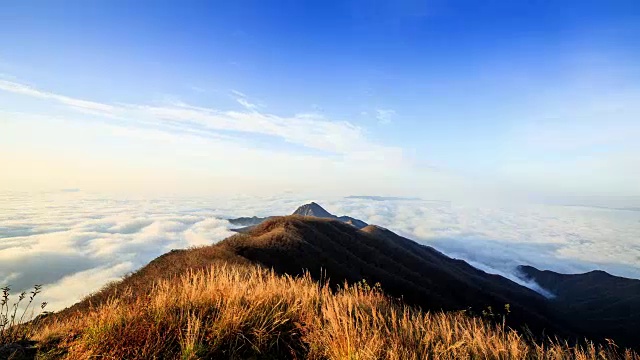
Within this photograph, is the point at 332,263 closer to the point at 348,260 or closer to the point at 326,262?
the point at 326,262

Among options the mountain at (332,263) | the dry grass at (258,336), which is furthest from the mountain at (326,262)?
the dry grass at (258,336)

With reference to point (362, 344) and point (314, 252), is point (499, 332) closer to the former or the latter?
point (362, 344)

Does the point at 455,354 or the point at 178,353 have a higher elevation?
the point at 455,354

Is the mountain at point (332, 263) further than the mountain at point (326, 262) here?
No

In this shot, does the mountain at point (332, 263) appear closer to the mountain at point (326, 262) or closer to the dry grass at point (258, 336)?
the mountain at point (326, 262)

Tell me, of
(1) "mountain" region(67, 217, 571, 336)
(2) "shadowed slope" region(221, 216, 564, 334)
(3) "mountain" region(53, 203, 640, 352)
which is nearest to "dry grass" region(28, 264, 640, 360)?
(3) "mountain" region(53, 203, 640, 352)

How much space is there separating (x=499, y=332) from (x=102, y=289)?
30.7 meters

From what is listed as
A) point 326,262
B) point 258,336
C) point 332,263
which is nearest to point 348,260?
point 332,263

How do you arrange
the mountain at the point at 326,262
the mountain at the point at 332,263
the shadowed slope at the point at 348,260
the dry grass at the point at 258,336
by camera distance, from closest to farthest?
the dry grass at the point at 258,336 < the mountain at the point at 332,263 < the mountain at the point at 326,262 < the shadowed slope at the point at 348,260

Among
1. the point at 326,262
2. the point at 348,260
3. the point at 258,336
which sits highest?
the point at 258,336

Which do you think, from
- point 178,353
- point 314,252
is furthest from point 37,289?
point 314,252

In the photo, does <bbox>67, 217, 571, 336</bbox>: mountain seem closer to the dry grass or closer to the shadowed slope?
the shadowed slope

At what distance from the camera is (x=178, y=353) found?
13.5 ft

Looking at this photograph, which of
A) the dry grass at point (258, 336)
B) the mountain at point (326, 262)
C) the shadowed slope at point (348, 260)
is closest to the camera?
the dry grass at point (258, 336)
